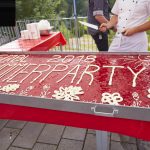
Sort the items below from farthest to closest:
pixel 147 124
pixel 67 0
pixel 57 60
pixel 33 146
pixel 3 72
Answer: pixel 67 0
pixel 33 146
pixel 57 60
pixel 3 72
pixel 147 124

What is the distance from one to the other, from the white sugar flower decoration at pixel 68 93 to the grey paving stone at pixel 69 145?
892 millimetres

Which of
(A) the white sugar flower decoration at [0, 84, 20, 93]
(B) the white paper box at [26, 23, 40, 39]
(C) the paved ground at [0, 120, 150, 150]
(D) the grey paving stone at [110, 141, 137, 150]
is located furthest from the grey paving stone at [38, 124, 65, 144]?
(B) the white paper box at [26, 23, 40, 39]

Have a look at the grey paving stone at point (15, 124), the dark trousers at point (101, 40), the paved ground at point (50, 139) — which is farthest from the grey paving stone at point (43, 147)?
the dark trousers at point (101, 40)

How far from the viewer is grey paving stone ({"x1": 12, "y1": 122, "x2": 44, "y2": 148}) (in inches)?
75.6

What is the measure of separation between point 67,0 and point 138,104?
46.8ft

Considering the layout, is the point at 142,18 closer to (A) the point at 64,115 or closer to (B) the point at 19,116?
(A) the point at 64,115

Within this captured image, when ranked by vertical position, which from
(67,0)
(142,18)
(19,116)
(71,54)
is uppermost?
(67,0)

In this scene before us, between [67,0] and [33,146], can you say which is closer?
[33,146]

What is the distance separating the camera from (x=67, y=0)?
1424 cm

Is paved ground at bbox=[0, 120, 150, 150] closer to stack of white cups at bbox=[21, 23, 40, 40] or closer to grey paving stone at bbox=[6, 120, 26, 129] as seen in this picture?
grey paving stone at bbox=[6, 120, 26, 129]

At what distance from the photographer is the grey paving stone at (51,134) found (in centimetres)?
194

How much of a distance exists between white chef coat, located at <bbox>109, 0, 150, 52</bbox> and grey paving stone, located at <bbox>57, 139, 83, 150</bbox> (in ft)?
2.84

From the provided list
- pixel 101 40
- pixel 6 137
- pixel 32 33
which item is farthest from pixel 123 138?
pixel 32 33

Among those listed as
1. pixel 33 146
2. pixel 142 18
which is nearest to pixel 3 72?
pixel 33 146
